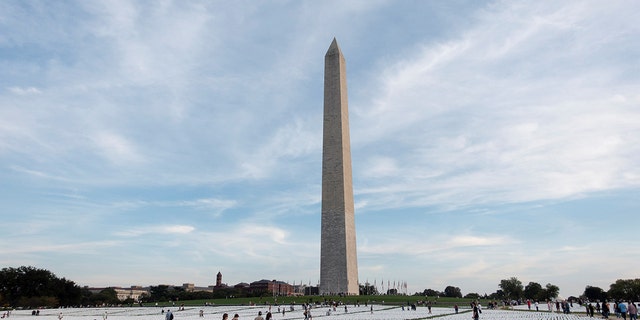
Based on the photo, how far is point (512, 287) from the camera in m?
107

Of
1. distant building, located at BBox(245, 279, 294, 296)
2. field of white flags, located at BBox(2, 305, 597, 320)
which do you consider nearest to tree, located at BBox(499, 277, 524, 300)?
distant building, located at BBox(245, 279, 294, 296)

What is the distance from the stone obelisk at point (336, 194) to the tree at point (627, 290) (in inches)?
2110

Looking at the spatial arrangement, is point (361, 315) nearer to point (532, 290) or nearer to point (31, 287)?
point (31, 287)

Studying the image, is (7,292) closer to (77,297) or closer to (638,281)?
(77,297)

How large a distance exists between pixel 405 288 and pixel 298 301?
109 ft

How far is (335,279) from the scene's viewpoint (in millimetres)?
52000

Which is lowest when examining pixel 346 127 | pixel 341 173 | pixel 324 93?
pixel 341 173

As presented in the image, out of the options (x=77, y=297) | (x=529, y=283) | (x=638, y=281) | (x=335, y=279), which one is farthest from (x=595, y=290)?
(x=77, y=297)

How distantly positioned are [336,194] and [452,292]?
296ft

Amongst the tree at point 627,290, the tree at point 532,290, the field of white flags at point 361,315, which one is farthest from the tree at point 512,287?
the field of white flags at point 361,315

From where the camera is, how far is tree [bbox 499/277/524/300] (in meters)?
107

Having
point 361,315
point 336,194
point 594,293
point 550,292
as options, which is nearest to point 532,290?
point 550,292

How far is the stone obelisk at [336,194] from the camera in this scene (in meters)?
52.1

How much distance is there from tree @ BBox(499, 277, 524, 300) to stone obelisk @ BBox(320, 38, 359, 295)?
218 feet
